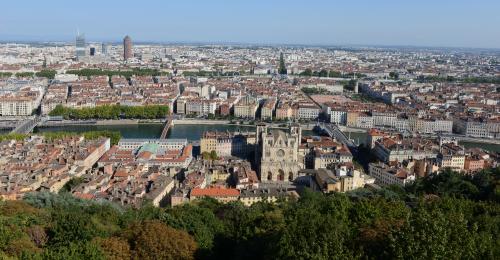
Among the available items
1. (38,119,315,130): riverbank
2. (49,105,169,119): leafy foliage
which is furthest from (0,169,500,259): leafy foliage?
(49,105,169,119): leafy foliage

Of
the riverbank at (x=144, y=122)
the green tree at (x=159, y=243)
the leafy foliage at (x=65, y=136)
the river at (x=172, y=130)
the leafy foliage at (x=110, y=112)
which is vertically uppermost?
the green tree at (x=159, y=243)

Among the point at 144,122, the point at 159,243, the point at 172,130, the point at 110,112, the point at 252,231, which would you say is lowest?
the point at 172,130

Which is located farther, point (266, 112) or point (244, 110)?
point (244, 110)

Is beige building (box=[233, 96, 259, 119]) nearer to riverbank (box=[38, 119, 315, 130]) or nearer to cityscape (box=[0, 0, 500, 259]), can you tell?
cityscape (box=[0, 0, 500, 259])

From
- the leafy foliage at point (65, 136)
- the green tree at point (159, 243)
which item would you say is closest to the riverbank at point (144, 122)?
the leafy foliage at point (65, 136)

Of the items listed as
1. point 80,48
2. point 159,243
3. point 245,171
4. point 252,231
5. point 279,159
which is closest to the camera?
point 159,243

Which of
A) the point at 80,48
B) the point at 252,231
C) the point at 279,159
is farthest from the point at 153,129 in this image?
the point at 80,48

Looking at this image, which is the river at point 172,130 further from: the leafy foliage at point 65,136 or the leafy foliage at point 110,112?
the leafy foliage at point 65,136

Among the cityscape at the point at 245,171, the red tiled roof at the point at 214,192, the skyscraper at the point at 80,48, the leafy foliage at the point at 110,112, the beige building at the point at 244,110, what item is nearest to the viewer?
the cityscape at the point at 245,171

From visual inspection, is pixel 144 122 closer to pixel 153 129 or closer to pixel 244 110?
pixel 153 129

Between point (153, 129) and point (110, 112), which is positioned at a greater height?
point (110, 112)
